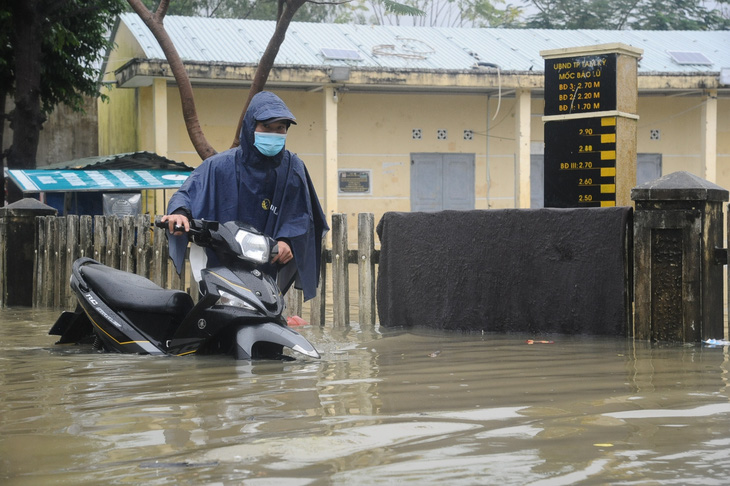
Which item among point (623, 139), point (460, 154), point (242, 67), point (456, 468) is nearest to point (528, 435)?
point (456, 468)

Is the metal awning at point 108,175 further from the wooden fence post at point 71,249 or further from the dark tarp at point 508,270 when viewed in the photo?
the dark tarp at point 508,270

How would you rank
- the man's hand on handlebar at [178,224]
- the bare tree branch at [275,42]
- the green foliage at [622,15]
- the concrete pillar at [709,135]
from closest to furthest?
the man's hand on handlebar at [178,224]
the bare tree branch at [275,42]
the concrete pillar at [709,135]
the green foliage at [622,15]

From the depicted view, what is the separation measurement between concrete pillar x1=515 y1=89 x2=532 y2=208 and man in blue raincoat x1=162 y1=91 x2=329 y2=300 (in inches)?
607

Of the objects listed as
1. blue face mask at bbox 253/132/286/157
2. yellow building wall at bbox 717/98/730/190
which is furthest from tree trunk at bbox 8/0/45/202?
yellow building wall at bbox 717/98/730/190

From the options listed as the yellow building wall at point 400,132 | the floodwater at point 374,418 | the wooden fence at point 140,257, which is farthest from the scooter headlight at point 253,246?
the yellow building wall at point 400,132

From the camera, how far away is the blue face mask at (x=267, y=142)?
19.2 ft

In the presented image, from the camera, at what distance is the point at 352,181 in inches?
893

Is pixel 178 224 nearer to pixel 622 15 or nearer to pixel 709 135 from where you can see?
pixel 709 135

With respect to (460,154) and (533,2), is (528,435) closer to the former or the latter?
(460,154)

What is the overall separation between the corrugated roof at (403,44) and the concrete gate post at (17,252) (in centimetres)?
900

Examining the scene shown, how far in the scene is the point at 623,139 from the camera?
860cm

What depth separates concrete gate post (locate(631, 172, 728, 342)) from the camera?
21.1 ft

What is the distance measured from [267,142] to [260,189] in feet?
1.15

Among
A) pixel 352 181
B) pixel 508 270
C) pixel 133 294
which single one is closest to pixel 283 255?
pixel 133 294
